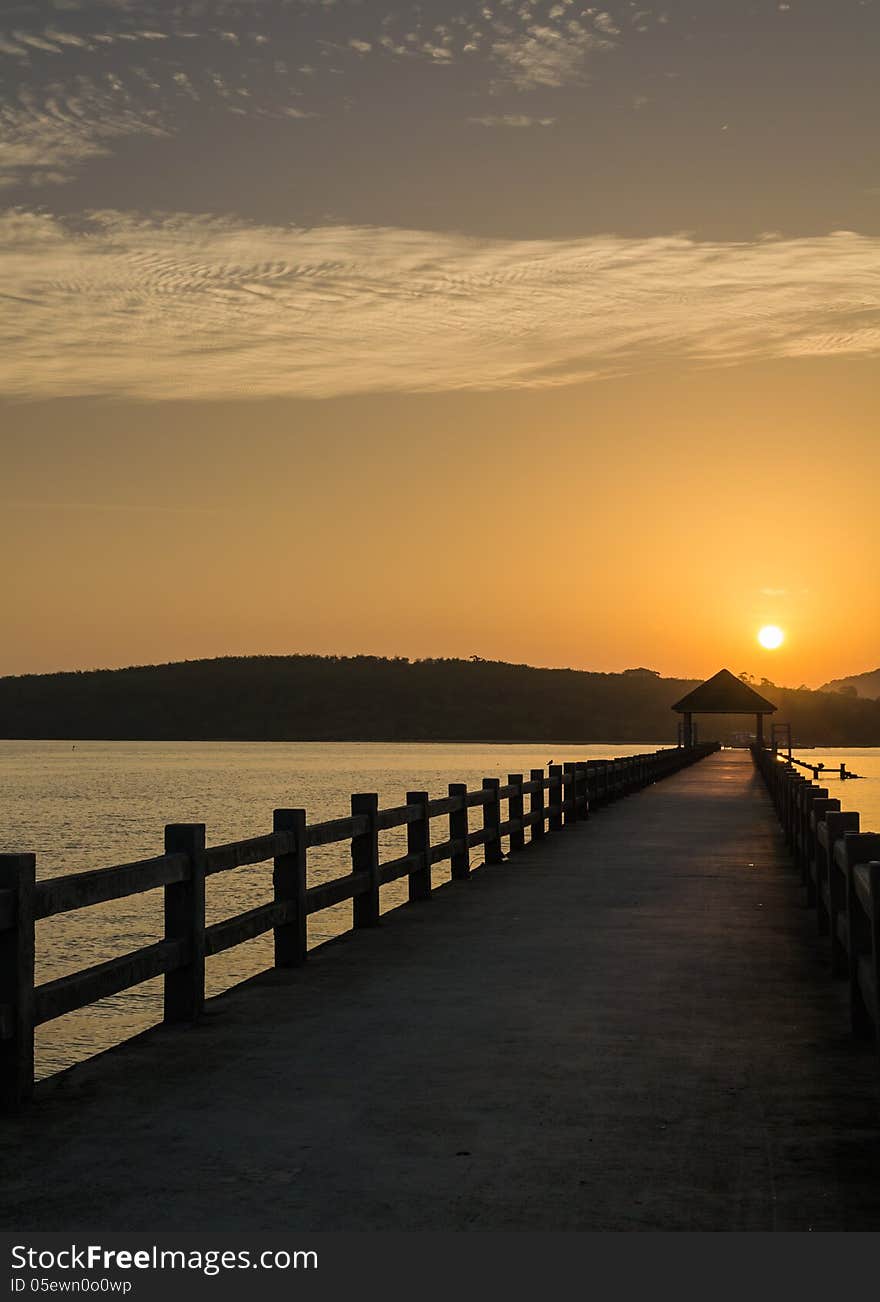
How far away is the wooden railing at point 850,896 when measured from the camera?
8203 mm

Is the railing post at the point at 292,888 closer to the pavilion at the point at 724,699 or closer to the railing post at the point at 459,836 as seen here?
the railing post at the point at 459,836

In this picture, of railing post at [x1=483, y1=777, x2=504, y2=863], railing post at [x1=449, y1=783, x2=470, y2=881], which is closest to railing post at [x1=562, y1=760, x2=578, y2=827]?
railing post at [x1=483, y1=777, x2=504, y2=863]

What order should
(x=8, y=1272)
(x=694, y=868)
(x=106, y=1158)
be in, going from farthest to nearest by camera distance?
(x=694, y=868) < (x=106, y=1158) < (x=8, y=1272)

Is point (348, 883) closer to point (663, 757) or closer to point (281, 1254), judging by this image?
point (281, 1254)

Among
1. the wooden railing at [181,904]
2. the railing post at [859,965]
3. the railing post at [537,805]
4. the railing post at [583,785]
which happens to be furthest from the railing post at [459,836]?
the railing post at [583,785]

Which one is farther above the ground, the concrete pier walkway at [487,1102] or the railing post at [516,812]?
the railing post at [516,812]

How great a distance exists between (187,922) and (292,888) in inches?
91.2

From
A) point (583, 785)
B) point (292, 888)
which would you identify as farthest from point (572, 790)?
point (292, 888)

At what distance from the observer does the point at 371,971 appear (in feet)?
40.7

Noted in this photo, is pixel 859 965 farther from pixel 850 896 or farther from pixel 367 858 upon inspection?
pixel 367 858

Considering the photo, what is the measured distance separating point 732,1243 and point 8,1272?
8.58 feet

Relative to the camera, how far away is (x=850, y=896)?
972cm

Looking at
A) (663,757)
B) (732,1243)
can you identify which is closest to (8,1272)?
(732,1243)

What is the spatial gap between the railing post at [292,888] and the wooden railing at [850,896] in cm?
405
